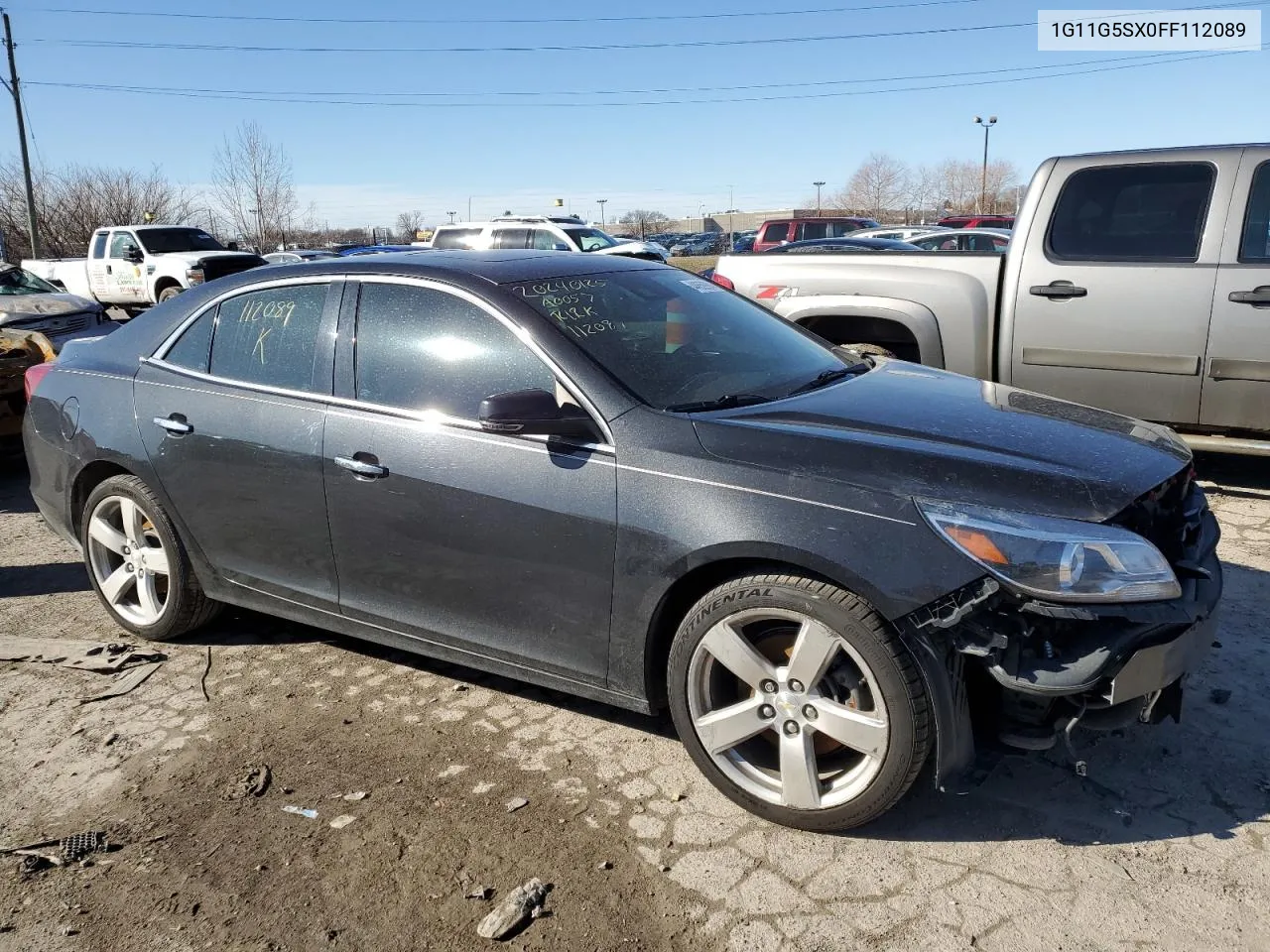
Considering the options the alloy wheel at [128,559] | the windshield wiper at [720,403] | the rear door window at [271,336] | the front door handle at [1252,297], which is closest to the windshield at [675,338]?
the windshield wiper at [720,403]

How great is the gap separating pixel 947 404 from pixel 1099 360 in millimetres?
2942

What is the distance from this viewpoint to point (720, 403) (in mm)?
3275

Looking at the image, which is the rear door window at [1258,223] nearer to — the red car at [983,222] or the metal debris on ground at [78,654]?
the metal debris on ground at [78,654]

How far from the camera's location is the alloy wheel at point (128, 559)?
4.28 meters

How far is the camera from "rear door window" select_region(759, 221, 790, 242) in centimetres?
2617

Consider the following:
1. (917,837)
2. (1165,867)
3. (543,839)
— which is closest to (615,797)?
(543,839)

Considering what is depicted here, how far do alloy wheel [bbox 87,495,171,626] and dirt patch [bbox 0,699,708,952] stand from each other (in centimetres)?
108

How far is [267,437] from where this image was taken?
372 cm

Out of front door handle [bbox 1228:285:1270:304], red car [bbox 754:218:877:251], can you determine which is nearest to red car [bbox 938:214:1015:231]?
red car [bbox 754:218:877:251]

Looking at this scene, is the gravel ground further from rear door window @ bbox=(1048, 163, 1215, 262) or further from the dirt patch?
rear door window @ bbox=(1048, 163, 1215, 262)

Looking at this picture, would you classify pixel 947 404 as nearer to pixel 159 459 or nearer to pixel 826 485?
pixel 826 485

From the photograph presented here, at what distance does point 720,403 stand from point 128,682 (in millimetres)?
2683

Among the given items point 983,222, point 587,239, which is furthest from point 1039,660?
point 983,222

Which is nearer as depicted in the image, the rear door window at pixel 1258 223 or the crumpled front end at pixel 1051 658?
the crumpled front end at pixel 1051 658
